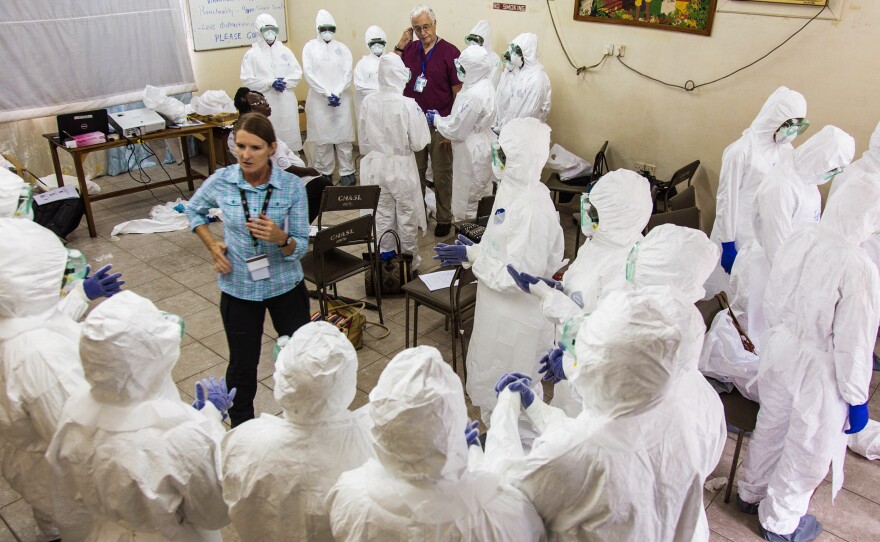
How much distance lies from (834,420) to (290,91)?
6.09 m

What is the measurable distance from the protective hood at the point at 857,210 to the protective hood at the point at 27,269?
9.68 feet

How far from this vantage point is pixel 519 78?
6.12 m

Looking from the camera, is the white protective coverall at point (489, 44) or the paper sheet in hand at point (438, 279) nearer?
the paper sheet in hand at point (438, 279)

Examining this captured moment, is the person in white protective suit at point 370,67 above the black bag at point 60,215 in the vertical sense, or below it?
above

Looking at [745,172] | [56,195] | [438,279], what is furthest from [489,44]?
[56,195]

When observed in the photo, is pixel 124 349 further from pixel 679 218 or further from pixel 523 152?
pixel 679 218

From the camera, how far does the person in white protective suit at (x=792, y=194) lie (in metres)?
3.53

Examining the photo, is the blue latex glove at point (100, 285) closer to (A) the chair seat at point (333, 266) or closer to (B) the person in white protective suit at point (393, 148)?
(A) the chair seat at point (333, 266)

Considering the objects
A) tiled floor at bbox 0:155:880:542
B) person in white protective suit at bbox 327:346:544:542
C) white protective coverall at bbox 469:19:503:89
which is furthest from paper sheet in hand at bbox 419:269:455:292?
white protective coverall at bbox 469:19:503:89

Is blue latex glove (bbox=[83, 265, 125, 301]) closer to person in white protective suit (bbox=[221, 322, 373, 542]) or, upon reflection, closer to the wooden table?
person in white protective suit (bbox=[221, 322, 373, 542])

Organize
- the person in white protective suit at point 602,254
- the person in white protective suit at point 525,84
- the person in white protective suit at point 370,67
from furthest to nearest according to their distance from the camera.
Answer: the person in white protective suit at point 370,67 < the person in white protective suit at point 525,84 < the person in white protective suit at point 602,254

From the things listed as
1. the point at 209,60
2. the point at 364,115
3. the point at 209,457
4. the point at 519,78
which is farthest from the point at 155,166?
the point at 209,457

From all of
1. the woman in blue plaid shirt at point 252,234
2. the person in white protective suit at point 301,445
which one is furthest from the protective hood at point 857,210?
the woman in blue plaid shirt at point 252,234

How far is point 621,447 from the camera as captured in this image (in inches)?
64.9
